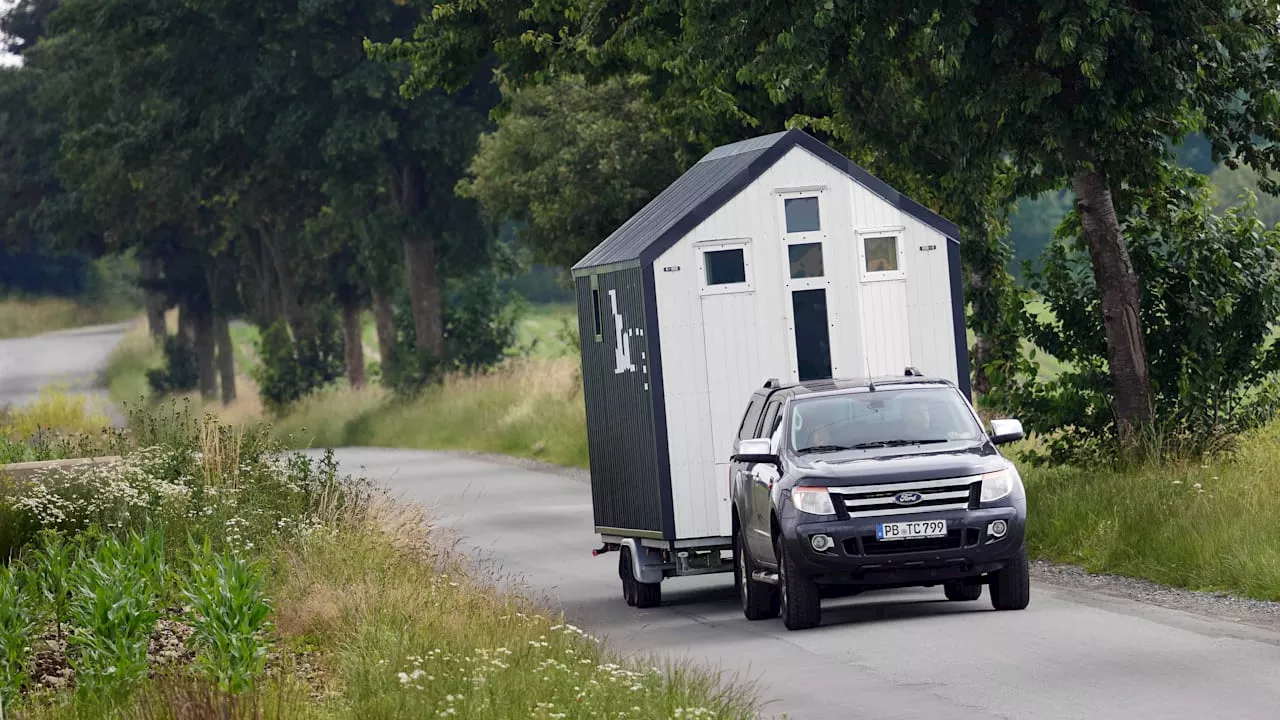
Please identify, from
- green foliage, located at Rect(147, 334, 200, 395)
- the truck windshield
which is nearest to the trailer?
the truck windshield

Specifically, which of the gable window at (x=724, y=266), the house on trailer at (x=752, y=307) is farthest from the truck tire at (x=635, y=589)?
the gable window at (x=724, y=266)

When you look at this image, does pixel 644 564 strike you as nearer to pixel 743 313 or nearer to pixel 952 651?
pixel 743 313

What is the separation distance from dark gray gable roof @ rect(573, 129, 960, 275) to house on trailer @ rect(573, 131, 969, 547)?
2 centimetres

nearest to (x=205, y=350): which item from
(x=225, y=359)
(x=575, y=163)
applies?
(x=225, y=359)

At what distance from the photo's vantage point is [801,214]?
55.8 ft

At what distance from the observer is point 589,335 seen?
18.5 metres

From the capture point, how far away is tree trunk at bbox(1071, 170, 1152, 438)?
792 inches

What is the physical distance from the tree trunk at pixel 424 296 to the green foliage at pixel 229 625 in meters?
41.6

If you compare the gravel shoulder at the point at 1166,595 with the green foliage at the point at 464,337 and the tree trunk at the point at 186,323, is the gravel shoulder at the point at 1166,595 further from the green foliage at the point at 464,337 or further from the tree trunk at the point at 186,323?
the tree trunk at the point at 186,323

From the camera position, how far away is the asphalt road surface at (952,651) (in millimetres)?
10773

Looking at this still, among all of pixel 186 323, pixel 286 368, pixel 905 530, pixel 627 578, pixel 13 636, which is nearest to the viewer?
pixel 13 636

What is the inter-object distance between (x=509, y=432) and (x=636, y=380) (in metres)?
24.7

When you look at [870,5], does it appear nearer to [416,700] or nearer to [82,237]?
[416,700]

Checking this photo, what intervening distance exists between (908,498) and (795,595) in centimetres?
103
